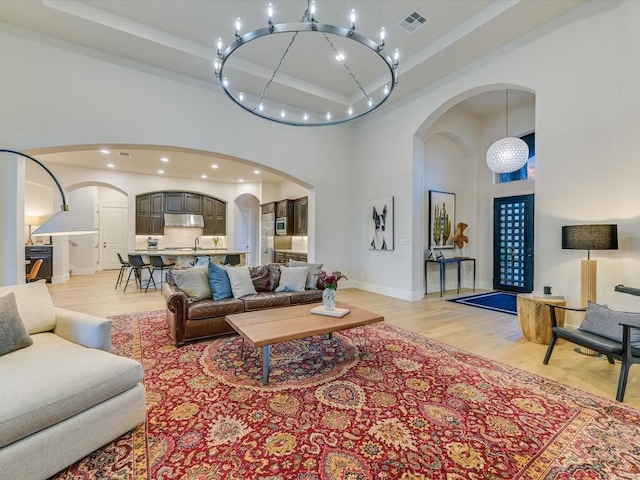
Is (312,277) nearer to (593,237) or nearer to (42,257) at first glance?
(593,237)

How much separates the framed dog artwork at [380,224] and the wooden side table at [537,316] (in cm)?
288

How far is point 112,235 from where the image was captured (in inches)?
436

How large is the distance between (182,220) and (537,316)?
1046 cm

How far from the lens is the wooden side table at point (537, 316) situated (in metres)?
3.48

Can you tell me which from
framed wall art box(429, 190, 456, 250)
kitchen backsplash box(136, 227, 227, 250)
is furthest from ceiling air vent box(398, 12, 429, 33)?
kitchen backsplash box(136, 227, 227, 250)

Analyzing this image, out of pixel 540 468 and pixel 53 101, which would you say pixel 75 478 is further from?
pixel 53 101

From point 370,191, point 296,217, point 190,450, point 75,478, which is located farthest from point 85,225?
point 296,217

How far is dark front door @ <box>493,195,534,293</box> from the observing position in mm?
6383

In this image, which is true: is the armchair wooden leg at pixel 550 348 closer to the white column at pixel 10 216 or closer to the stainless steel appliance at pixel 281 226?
the white column at pixel 10 216

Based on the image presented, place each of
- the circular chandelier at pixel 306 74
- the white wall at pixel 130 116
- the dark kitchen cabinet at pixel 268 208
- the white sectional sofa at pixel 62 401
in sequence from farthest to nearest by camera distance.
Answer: the dark kitchen cabinet at pixel 268 208
the circular chandelier at pixel 306 74
the white wall at pixel 130 116
the white sectional sofa at pixel 62 401

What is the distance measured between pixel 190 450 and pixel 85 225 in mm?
2141

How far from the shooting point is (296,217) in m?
8.95

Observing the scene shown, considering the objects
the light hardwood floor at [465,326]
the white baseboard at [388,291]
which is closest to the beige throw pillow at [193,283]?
the light hardwood floor at [465,326]

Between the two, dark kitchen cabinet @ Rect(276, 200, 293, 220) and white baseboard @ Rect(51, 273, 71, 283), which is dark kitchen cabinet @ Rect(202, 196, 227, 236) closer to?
dark kitchen cabinet @ Rect(276, 200, 293, 220)
